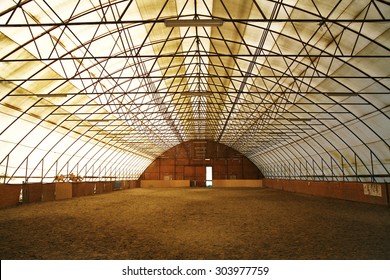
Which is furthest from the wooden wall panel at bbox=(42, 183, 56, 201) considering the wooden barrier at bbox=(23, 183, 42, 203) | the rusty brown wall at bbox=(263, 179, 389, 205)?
the rusty brown wall at bbox=(263, 179, 389, 205)

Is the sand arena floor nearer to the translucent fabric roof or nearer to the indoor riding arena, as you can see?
the indoor riding arena

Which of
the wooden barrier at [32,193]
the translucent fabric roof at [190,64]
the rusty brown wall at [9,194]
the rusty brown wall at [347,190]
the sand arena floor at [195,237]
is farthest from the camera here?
the wooden barrier at [32,193]

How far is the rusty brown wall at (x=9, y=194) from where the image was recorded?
67.1 feet

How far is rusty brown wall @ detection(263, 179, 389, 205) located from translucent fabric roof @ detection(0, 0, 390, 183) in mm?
1339

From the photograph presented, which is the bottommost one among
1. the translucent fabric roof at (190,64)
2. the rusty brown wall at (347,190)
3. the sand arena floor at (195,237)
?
the sand arena floor at (195,237)

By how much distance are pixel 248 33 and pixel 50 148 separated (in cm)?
1983

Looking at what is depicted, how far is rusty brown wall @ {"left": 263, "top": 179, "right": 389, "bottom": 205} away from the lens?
21.8m

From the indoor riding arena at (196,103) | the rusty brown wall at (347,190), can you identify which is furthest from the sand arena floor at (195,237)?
the rusty brown wall at (347,190)

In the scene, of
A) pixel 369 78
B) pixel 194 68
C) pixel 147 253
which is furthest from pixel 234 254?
pixel 194 68

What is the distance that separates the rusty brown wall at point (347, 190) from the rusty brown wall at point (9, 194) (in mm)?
26215

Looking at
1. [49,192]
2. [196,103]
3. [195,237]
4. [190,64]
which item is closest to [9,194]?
[49,192]

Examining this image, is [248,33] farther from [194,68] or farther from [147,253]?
[147,253]

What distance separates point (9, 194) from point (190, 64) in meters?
15.6

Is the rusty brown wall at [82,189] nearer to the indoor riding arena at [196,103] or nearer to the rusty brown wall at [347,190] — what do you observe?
the indoor riding arena at [196,103]
